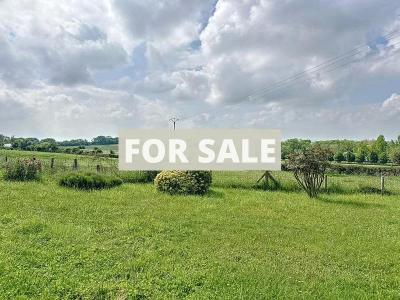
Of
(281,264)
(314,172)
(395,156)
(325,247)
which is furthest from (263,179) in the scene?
(395,156)

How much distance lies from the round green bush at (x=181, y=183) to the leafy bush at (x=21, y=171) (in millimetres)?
6264

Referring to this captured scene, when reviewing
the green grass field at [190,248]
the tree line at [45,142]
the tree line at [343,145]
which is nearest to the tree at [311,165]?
the green grass field at [190,248]

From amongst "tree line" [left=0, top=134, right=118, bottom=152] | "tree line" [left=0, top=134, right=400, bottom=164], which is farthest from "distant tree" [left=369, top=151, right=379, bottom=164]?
"tree line" [left=0, top=134, right=118, bottom=152]

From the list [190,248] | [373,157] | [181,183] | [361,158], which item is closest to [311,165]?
[181,183]

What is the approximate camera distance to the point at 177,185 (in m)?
15.0

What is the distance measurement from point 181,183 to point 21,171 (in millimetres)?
7786

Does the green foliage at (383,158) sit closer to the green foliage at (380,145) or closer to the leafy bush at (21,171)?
the green foliage at (380,145)

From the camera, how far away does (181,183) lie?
14.9 m

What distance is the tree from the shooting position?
50.7ft

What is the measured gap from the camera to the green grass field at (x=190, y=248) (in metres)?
5.54

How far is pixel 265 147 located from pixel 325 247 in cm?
1622

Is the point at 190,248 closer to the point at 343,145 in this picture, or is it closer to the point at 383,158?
the point at 383,158

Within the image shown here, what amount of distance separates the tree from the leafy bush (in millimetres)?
12118

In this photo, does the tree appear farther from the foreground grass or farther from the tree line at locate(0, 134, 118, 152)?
the tree line at locate(0, 134, 118, 152)
